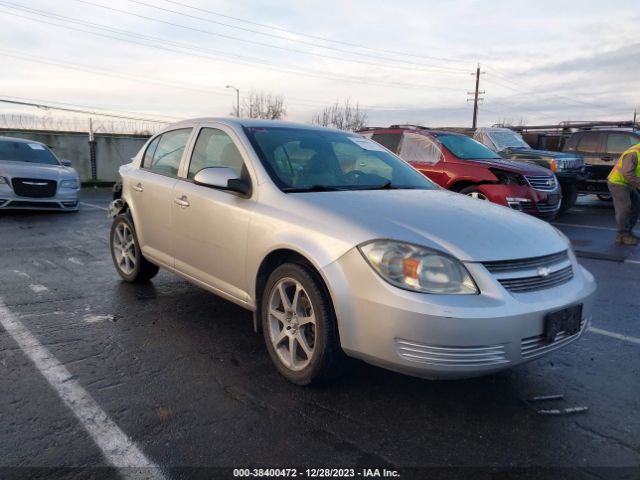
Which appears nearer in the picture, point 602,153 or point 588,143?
point 602,153

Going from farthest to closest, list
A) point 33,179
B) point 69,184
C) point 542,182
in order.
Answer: point 69,184 < point 33,179 < point 542,182

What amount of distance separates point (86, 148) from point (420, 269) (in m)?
20.1

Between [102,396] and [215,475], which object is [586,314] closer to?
[215,475]

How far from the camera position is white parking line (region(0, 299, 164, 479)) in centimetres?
245

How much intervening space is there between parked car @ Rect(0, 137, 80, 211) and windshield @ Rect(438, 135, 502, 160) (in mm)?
7356

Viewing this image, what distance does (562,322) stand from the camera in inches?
116

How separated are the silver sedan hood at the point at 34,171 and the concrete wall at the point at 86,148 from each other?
9.34 metres

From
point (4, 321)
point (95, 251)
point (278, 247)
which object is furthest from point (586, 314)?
point (95, 251)

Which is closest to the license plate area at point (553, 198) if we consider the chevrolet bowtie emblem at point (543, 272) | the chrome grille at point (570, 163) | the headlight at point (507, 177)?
the headlight at point (507, 177)

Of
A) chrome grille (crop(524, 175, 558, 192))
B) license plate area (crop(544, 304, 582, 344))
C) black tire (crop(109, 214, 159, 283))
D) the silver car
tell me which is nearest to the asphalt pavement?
the silver car

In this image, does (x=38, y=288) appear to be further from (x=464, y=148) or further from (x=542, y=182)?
(x=542, y=182)

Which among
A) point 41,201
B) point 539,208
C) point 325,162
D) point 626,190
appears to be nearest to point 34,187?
point 41,201

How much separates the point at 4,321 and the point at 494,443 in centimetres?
371

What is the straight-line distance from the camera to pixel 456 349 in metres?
2.65
